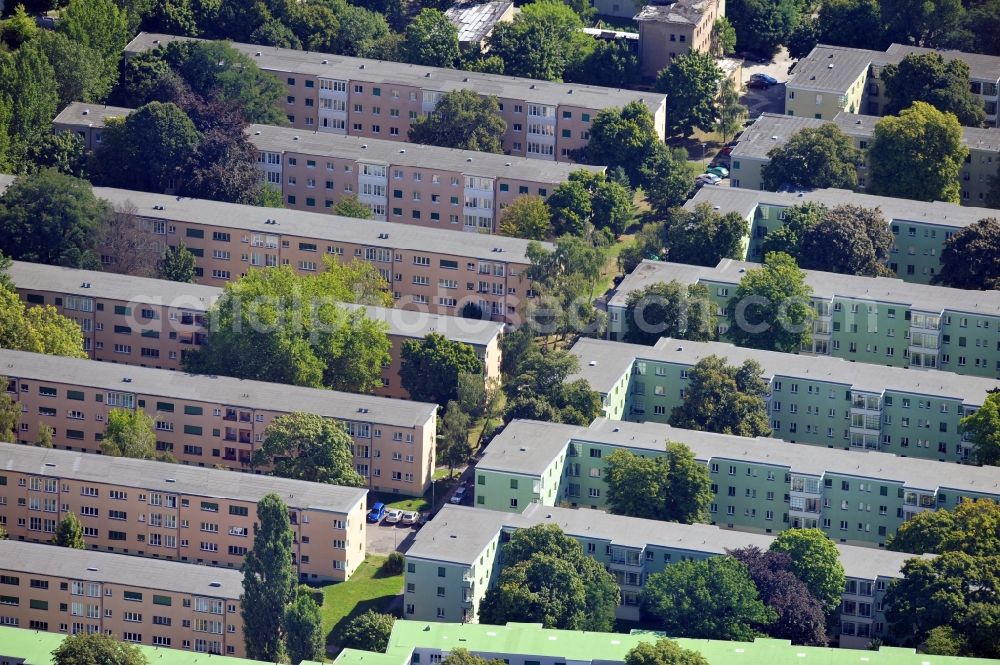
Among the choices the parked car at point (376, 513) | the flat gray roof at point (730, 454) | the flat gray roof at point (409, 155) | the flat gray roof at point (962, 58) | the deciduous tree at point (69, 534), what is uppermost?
the flat gray roof at point (962, 58)

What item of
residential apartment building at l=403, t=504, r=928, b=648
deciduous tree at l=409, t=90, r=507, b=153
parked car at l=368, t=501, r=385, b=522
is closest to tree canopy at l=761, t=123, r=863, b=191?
deciduous tree at l=409, t=90, r=507, b=153

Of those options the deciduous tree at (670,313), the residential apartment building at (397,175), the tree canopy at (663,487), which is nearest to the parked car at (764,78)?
the residential apartment building at (397,175)

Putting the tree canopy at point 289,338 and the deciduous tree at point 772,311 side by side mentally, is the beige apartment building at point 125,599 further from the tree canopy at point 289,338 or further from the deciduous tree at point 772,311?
the deciduous tree at point 772,311

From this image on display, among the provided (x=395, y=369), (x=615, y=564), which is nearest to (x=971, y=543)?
(x=615, y=564)

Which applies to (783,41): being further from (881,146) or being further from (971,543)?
(971,543)

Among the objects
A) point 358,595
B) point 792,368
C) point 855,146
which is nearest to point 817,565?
point 792,368

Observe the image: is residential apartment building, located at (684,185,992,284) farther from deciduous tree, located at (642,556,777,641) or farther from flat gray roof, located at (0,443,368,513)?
deciduous tree, located at (642,556,777,641)
